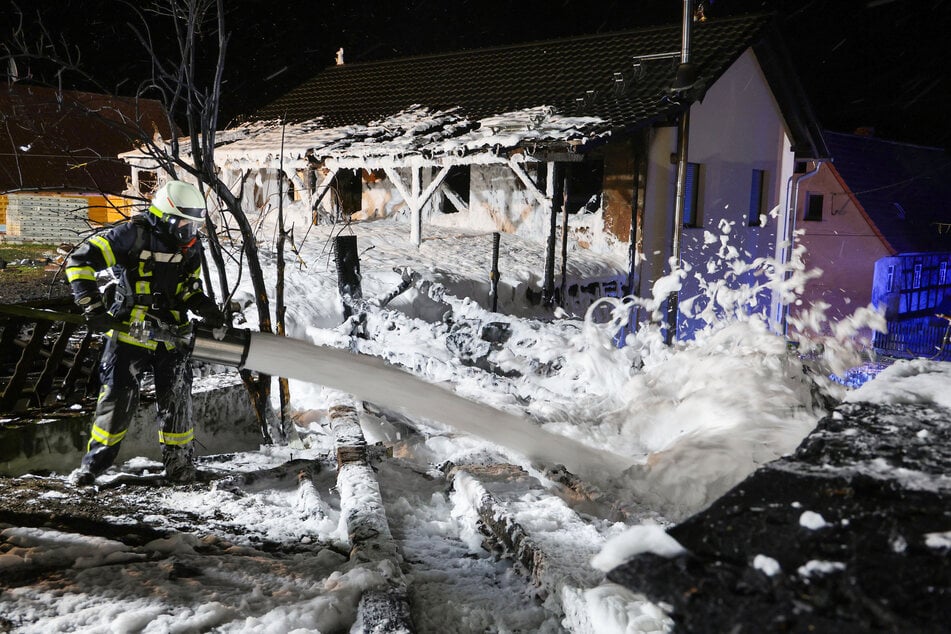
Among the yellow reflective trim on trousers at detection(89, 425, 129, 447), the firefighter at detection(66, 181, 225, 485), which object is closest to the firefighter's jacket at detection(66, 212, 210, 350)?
the firefighter at detection(66, 181, 225, 485)

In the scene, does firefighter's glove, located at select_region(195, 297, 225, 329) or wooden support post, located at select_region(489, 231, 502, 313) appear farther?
wooden support post, located at select_region(489, 231, 502, 313)

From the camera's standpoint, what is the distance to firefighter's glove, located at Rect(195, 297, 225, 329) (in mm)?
4574

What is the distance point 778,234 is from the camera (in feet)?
55.2

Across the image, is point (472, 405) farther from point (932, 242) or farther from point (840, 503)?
point (932, 242)

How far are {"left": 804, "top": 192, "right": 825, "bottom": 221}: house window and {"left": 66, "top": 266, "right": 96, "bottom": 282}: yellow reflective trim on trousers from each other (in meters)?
23.1

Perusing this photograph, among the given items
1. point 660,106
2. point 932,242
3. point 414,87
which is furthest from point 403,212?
point 932,242

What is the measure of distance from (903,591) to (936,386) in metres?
1.42

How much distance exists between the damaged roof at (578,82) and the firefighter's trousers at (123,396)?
8149mm

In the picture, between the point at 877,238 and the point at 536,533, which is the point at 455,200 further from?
the point at 877,238

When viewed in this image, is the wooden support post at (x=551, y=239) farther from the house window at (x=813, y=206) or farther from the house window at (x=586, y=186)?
the house window at (x=813, y=206)

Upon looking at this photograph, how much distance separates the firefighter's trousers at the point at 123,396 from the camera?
4543 mm

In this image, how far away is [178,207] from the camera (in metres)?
4.57

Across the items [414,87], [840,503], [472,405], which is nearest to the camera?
[840,503]

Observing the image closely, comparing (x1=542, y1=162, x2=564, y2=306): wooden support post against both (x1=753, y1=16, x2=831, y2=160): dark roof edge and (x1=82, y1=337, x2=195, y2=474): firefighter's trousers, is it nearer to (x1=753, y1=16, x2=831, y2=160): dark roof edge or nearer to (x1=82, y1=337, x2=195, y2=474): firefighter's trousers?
(x1=753, y1=16, x2=831, y2=160): dark roof edge
